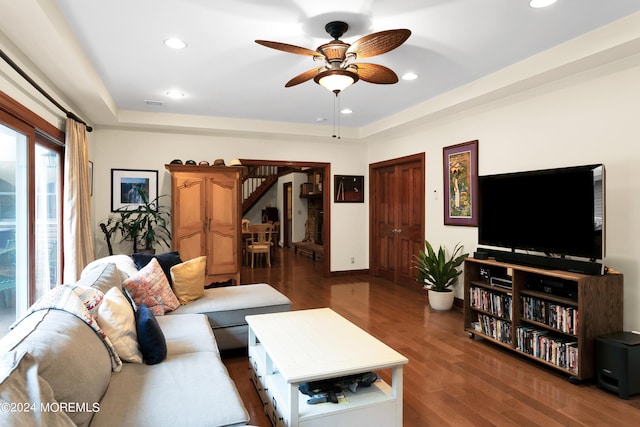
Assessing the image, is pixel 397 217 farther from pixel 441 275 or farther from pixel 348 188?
pixel 441 275

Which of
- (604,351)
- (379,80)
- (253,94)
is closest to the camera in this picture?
(604,351)

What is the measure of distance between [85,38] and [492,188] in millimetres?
3670

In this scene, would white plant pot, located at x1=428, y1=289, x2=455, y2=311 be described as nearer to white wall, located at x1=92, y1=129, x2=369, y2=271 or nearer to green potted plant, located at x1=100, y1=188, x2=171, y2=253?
white wall, located at x1=92, y1=129, x2=369, y2=271

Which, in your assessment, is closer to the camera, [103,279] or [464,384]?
[103,279]

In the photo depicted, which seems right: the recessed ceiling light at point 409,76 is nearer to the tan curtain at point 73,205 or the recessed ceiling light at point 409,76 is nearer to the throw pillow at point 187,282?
the throw pillow at point 187,282

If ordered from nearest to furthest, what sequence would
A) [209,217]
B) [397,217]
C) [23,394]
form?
[23,394]
[209,217]
[397,217]

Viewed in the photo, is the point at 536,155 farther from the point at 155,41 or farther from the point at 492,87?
the point at 155,41

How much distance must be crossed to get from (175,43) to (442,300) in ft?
12.7

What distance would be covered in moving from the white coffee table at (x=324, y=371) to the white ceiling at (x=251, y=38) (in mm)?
2135

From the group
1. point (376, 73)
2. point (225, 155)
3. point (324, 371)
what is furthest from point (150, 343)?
point (225, 155)

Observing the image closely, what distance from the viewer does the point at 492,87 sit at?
373cm

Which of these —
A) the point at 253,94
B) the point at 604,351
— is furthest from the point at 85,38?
the point at 604,351

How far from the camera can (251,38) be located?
2947 millimetres

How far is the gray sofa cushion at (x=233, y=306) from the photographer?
10.2 feet
